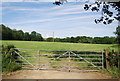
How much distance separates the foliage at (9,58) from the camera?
12.5 ft

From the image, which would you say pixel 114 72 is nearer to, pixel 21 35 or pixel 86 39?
pixel 86 39

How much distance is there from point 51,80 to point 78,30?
232 centimetres

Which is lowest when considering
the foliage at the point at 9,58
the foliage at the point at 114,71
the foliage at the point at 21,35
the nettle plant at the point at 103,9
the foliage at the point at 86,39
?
the foliage at the point at 114,71

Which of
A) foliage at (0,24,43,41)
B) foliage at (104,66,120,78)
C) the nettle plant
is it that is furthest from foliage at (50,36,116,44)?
foliage at (104,66,120,78)

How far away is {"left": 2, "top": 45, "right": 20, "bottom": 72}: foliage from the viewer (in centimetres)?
381

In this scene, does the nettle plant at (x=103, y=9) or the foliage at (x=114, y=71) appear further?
the nettle plant at (x=103, y=9)

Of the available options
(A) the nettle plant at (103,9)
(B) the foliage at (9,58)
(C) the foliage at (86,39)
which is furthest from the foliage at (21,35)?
(A) the nettle plant at (103,9)

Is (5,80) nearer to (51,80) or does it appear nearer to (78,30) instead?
(51,80)

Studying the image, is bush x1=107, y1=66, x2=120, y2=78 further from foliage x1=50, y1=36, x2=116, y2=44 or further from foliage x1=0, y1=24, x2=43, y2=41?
foliage x1=0, y1=24, x2=43, y2=41

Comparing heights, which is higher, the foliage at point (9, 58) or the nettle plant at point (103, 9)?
the nettle plant at point (103, 9)

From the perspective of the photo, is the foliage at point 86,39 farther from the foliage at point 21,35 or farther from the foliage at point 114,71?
the foliage at point 114,71

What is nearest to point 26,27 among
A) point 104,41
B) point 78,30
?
point 78,30

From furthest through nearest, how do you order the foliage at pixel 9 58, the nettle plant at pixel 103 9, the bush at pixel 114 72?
the nettle plant at pixel 103 9, the foliage at pixel 9 58, the bush at pixel 114 72

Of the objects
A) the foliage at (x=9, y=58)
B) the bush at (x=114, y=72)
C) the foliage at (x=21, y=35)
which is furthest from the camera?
the foliage at (x=21, y=35)
